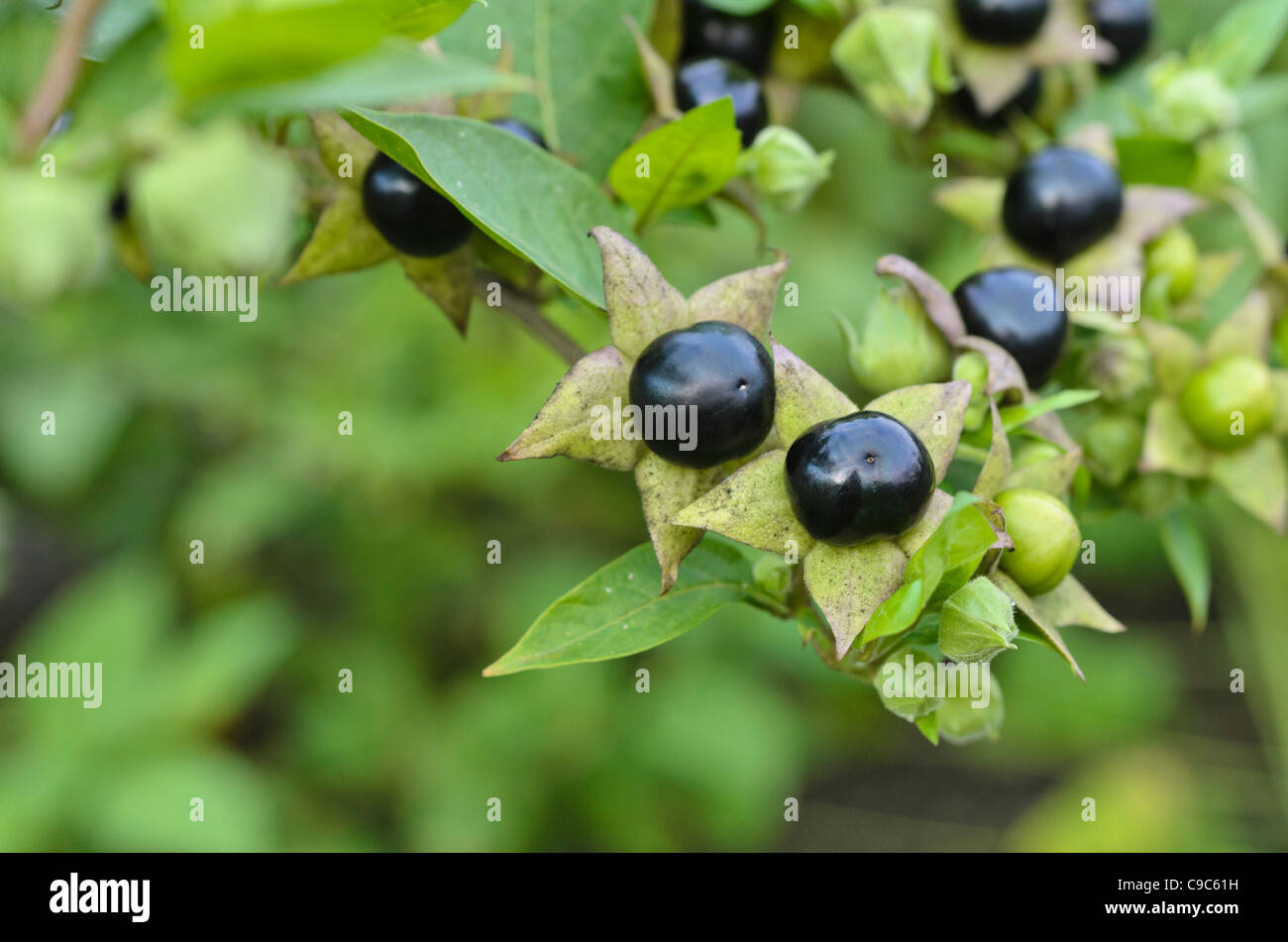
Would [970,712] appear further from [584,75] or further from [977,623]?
[584,75]

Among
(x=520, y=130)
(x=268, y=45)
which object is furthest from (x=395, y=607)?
(x=268, y=45)

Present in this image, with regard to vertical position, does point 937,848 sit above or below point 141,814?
below

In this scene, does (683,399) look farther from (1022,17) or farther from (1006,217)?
(1022,17)

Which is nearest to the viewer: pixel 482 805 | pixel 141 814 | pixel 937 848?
pixel 141 814

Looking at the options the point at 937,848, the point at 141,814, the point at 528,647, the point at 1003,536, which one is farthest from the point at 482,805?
the point at 1003,536

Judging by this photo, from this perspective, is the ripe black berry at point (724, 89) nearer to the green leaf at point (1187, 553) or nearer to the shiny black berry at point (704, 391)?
the shiny black berry at point (704, 391)

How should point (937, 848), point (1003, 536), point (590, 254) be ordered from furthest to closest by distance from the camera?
point (937, 848) → point (590, 254) → point (1003, 536)

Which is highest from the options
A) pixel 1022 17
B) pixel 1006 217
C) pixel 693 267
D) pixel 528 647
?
pixel 693 267

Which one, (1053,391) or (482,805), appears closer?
(1053,391)
